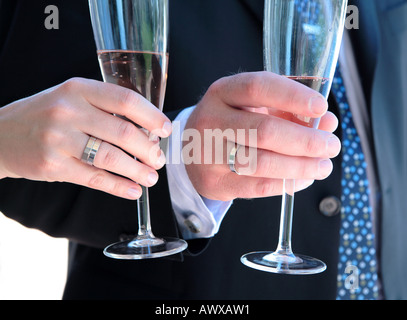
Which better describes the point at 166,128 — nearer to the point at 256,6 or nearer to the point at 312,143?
the point at 312,143

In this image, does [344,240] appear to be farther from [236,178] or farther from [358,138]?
[236,178]

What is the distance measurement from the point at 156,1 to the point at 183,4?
1.24 ft

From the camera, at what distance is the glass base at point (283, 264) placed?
0.47m

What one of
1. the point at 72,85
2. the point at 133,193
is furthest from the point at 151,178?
the point at 72,85

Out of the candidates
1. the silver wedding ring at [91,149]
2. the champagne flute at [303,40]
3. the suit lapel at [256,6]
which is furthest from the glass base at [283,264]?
the suit lapel at [256,6]

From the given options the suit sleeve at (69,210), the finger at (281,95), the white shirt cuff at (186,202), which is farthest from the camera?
the suit sleeve at (69,210)

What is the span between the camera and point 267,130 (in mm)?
443

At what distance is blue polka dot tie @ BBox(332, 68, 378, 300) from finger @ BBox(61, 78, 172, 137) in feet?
1.52

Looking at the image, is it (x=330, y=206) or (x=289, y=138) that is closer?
(x=289, y=138)

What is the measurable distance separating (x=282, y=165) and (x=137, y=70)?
182 mm

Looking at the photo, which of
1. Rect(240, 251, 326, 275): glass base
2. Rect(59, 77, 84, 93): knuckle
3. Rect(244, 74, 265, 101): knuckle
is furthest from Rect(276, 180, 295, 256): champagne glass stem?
Rect(59, 77, 84, 93): knuckle

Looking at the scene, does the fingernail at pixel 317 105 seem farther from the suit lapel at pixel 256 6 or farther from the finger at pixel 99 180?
the suit lapel at pixel 256 6

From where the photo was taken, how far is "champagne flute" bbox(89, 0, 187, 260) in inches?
17.6

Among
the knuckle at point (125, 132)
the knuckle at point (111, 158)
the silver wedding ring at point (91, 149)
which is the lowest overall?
the knuckle at point (111, 158)
